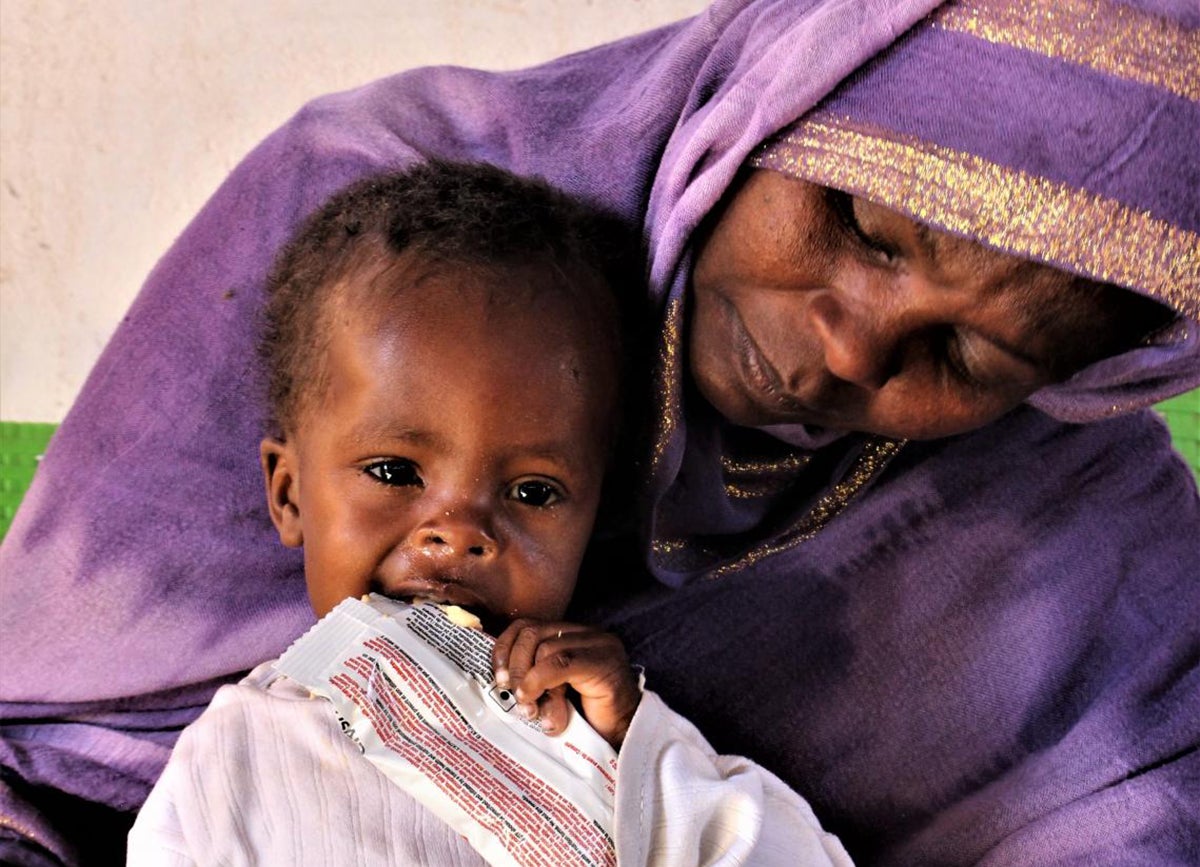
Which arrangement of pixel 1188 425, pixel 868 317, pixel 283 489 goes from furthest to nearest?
pixel 1188 425 < pixel 283 489 < pixel 868 317

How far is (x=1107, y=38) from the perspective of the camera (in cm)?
93

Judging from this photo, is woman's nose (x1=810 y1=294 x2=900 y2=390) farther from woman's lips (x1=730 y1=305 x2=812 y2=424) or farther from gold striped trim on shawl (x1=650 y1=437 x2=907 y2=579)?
gold striped trim on shawl (x1=650 y1=437 x2=907 y2=579)

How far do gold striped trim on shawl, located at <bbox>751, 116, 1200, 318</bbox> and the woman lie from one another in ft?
0.26

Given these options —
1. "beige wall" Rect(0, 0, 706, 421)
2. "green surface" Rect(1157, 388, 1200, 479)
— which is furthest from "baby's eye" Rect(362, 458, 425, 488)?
"green surface" Rect(1157, 388, 1200, 479)

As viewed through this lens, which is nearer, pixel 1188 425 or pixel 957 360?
pixel 957 360

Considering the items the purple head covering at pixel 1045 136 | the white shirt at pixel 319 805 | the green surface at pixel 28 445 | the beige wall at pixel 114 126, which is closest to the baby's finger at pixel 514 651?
the white shirt at pixel 319 805

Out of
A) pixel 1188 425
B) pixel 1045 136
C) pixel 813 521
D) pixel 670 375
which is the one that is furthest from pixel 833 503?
pixel 1188 425

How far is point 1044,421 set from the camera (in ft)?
4.73

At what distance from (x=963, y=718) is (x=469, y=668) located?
610 mm

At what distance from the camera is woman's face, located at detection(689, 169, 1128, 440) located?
1.00 meters

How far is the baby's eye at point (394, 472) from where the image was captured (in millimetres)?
1162

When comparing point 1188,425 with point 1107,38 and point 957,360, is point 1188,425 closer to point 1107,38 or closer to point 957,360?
point 957,360

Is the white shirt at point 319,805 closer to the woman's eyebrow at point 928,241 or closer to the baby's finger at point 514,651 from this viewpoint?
the baby's finger at point 514,651

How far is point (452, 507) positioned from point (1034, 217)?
507 millimetres
